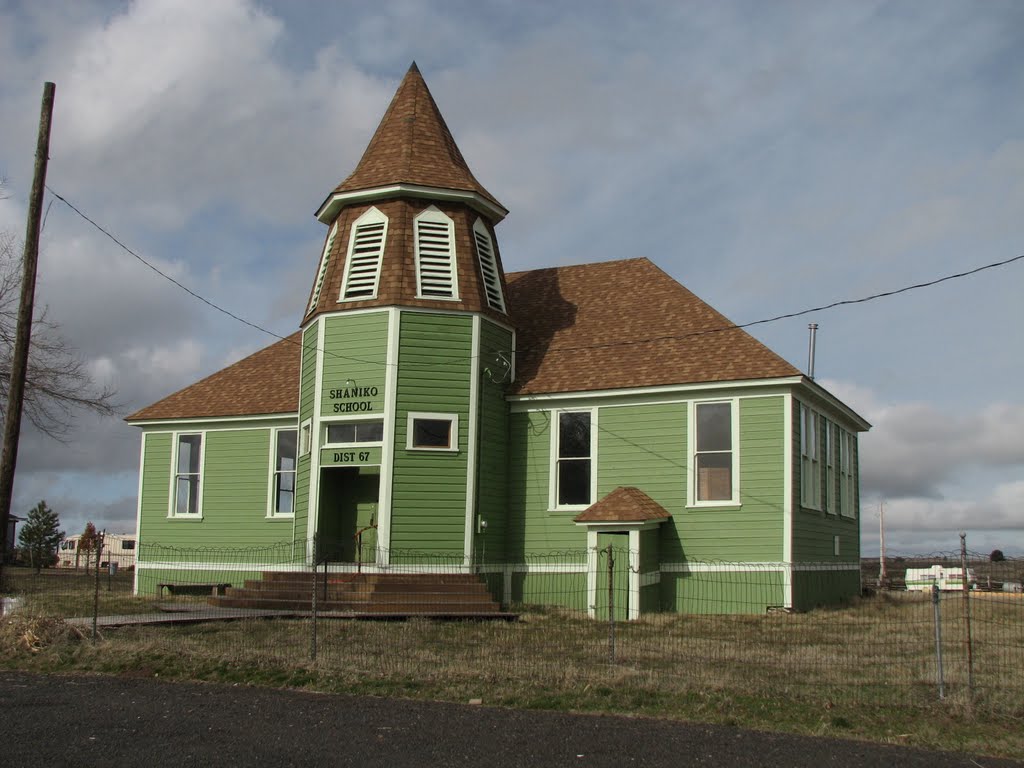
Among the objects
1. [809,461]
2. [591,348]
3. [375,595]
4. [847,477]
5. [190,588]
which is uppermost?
[591,348]

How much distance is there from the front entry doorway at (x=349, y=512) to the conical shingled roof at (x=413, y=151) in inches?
241

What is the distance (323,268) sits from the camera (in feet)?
78.7

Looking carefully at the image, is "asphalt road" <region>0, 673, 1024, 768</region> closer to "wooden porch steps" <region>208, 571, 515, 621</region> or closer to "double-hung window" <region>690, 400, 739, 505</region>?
"wooden porch steps" <region>208, 571, 515, 621</region>

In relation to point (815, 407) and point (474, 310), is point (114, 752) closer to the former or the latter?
point (474, 310)

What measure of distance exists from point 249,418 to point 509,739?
58.9 feet

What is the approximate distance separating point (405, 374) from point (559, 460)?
3881 mm

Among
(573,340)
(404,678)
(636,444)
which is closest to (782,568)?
(636,444)

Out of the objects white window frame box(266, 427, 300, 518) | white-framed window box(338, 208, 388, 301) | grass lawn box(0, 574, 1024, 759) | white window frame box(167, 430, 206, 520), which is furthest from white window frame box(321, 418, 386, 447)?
white window frame box(167, 430, 206, 520)

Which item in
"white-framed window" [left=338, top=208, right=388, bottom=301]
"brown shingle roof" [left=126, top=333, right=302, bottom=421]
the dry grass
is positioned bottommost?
the dry grass

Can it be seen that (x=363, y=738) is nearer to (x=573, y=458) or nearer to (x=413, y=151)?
(x=573, y=458)

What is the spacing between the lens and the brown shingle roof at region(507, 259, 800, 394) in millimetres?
21891

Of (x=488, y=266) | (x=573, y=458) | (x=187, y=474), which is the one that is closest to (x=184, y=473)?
(x=187, y=474)

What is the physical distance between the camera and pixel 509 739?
31.5 feet

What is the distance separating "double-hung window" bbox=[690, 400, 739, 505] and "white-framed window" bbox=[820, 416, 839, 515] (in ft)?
10.6
